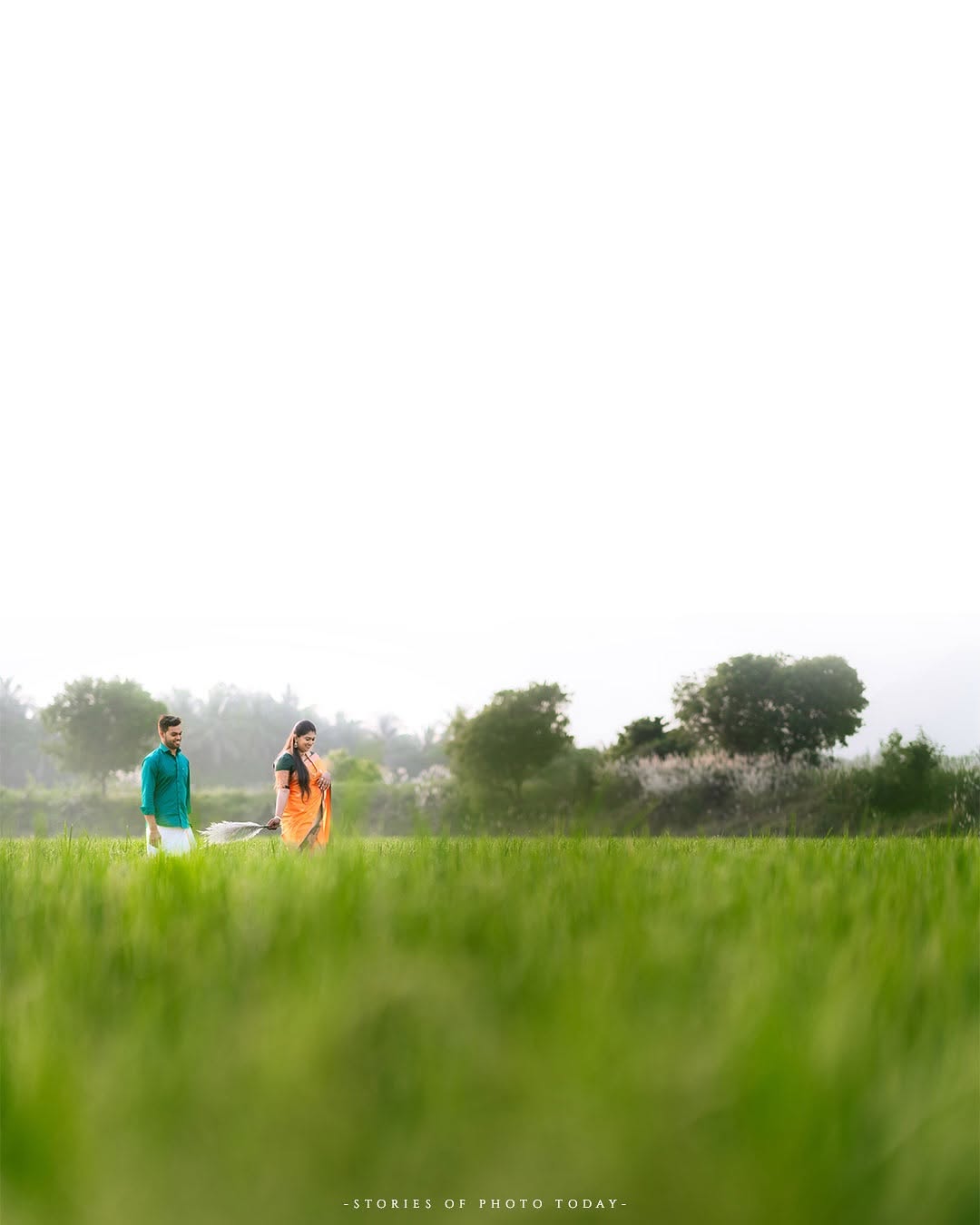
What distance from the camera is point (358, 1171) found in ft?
Result: 4.25

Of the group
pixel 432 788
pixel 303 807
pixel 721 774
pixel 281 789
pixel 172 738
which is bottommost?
pixel 432 788

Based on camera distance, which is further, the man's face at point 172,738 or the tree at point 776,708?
the tree at point 776,708

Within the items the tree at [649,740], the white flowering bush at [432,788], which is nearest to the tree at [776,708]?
the tree at [649,740]

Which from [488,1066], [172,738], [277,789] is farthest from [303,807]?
[488,1066]

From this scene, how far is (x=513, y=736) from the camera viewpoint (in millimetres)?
29234

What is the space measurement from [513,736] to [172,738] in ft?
66.8

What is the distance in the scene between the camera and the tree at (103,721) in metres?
38.9

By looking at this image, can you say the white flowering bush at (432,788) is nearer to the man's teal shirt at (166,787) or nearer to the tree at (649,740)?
the tree at (649,740)

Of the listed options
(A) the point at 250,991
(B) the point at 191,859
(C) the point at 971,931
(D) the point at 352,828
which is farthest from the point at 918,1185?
(B) the point at 191,859

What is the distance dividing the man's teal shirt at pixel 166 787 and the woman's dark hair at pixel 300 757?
912 mm

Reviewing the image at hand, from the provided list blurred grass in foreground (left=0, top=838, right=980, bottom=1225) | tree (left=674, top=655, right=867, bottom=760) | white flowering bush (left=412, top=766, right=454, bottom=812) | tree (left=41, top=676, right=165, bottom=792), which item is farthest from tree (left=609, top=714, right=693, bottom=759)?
blurred grass in foreground (left=0, top=838, right=980, bottom=1225)

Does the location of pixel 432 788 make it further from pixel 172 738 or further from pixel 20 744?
pixel 20 744

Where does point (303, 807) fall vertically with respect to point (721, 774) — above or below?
above

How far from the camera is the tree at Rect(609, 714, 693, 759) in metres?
28.7
